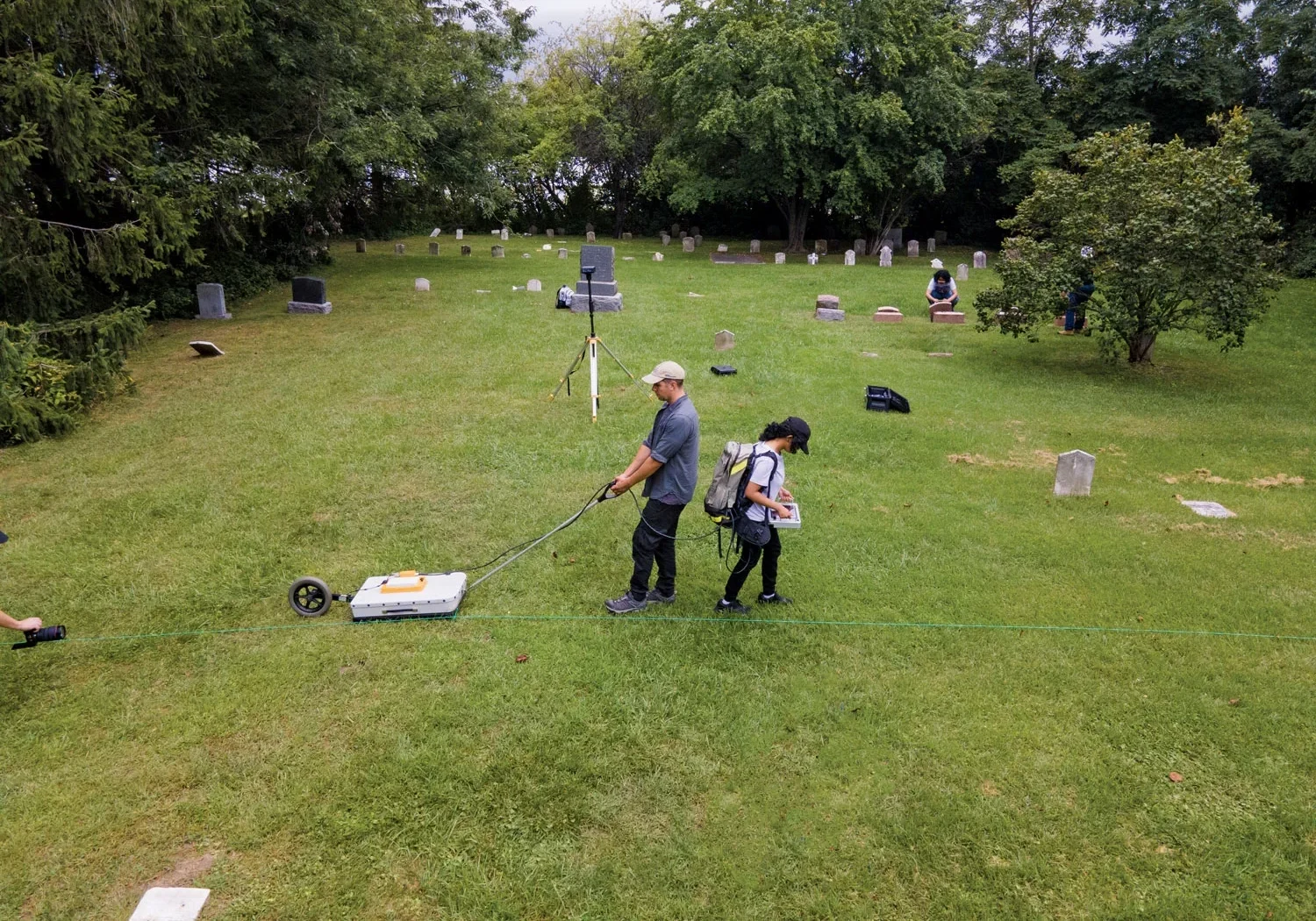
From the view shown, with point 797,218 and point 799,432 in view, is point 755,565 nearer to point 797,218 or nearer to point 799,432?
point 799,432

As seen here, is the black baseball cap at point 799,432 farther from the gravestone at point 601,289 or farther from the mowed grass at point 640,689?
the gravestone at point 601,289

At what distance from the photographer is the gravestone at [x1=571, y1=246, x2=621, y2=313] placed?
20281 millimetres

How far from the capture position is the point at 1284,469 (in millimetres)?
10852

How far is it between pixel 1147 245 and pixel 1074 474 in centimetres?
733

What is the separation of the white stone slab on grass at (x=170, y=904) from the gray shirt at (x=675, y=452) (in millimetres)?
3868

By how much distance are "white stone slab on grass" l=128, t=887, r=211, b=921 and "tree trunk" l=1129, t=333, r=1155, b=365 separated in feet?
57.7

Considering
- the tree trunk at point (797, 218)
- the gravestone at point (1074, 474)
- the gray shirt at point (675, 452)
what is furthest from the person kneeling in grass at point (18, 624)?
the tree trunk at point (797, 218)

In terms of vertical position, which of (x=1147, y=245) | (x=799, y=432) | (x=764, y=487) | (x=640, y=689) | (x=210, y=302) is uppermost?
(x=1147, y=245)

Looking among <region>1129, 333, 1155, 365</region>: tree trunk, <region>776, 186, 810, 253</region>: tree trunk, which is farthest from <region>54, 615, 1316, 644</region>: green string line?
<region>776, 186, 810, 253</region>: tree trunk

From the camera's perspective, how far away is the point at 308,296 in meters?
20.0

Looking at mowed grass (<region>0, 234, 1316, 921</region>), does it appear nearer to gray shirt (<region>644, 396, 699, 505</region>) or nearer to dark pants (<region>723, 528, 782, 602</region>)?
dark pants (<region>723, 528, 782, 602</region>)

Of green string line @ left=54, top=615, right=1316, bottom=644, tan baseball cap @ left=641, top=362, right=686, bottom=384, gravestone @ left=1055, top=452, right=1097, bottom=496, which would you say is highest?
tan baseball cap @ left=641, top=362, right=686, bottom=384

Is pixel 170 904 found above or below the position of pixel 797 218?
below

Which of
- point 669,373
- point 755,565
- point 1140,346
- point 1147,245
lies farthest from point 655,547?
point 1140,346
